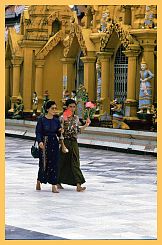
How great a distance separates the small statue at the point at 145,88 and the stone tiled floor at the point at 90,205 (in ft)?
20.2

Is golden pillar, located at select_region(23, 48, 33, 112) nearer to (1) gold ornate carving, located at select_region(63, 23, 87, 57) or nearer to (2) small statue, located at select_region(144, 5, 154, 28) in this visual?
(1) gold ornate carving, located at select_region(63, 23, 87, 57)

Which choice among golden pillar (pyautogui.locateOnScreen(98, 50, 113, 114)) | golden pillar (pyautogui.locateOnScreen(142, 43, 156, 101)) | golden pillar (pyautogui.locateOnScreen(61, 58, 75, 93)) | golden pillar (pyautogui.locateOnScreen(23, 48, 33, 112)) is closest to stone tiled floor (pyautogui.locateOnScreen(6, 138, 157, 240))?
golden pillar (pyautogui.locateOnScreen(142, 43, 156, 101))

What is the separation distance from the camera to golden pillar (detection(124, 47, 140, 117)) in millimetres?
24072

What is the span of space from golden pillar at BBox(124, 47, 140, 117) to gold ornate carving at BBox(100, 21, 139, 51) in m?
0.29

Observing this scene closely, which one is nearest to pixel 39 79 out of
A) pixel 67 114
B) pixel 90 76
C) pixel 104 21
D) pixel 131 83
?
pixel 90 76

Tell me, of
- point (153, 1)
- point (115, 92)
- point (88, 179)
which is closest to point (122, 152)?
point (115, 92)

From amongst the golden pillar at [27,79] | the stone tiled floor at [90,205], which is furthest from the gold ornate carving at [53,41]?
the stone tiled floor at [90,205]

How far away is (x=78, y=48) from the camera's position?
1145 inches

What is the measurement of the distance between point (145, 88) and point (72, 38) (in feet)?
20.0

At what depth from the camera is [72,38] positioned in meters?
28.6

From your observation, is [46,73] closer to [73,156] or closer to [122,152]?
[122,152]

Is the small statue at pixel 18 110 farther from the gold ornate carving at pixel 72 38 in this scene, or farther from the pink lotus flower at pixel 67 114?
the pink lotus flower at pixel 67 114

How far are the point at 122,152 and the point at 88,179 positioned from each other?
266 inches

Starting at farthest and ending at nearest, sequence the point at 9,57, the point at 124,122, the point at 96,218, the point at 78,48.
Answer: the point at 9,57 < the point at 78,48 < the point at 124,122 < the point at 96,218
